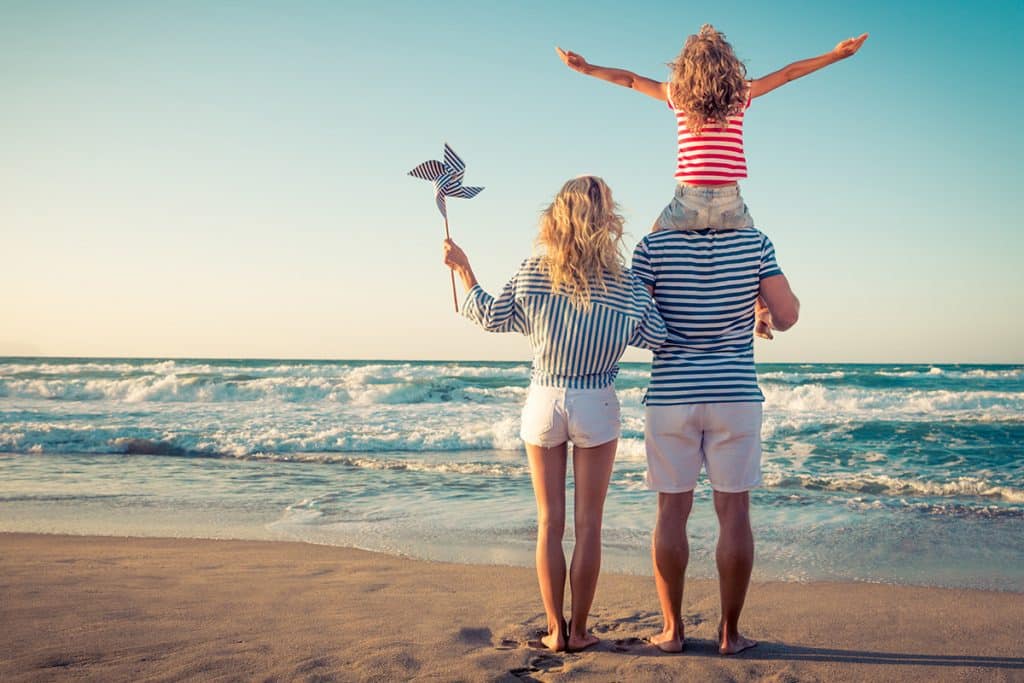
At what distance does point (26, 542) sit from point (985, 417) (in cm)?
1505

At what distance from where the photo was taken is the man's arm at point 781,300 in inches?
125

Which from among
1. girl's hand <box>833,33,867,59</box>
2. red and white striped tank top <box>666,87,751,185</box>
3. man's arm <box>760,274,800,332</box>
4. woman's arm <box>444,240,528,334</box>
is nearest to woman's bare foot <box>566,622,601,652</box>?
woman's arm <box>444,240,528,334</box>

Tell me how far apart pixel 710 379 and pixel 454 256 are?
1.23 metres

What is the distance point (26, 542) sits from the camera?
5.32 m

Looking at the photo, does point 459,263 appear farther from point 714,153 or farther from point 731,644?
point 731,644

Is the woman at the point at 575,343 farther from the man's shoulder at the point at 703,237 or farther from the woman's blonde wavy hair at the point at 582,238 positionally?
the man's shoulder at the point at 703,237

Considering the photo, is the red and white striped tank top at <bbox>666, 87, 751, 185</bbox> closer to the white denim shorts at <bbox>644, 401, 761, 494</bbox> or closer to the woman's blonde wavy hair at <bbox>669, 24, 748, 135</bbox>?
the woman's blonde wavy hair at <bbox>669, 24, 748, 135</bbox>

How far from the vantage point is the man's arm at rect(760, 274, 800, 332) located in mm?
3188

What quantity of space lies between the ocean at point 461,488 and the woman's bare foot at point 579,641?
5.55 feet

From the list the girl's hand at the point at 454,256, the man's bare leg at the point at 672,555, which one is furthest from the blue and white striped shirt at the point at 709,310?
the girl's hand at the point at 454,256

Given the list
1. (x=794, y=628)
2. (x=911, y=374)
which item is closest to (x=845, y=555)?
(x=794, y=628)

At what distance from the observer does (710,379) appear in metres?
3.14

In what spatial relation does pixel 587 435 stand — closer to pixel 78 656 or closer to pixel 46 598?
pixel 78 656

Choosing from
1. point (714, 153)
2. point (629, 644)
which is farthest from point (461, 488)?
point (714, 153)
